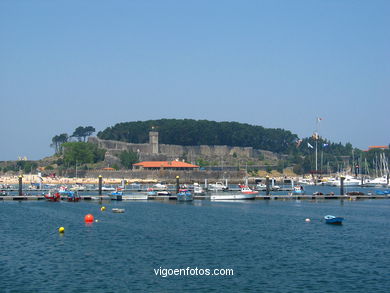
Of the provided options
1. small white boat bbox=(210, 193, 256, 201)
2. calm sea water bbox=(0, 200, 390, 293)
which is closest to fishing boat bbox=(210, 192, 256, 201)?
small white boat bbox=(210, 193, 256, 201)

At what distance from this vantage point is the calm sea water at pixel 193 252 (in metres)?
35.3

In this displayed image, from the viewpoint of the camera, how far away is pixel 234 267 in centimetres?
3956

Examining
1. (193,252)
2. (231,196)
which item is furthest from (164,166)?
(193,252)

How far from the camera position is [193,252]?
4472 centimetres

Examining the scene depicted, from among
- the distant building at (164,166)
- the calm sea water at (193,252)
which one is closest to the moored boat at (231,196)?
the calm sea water at (193,252)

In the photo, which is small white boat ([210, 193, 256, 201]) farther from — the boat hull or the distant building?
the distant building

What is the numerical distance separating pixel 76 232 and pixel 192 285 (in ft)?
80.5

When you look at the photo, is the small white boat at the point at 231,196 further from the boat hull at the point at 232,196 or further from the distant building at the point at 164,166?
the distant building at the point at 164,166

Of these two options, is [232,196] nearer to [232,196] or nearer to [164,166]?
[232,196]

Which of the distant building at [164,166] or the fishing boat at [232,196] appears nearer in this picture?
the fishing boat at [232,196]

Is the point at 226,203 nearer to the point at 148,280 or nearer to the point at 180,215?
the point at 180,215

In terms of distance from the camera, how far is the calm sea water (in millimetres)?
35341

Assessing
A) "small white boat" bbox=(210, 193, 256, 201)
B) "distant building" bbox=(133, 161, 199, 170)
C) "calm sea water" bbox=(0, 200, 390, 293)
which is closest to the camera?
"calm sea water" bbox=(0, 200, 390, 293)

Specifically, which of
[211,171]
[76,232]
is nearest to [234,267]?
[76,232]
